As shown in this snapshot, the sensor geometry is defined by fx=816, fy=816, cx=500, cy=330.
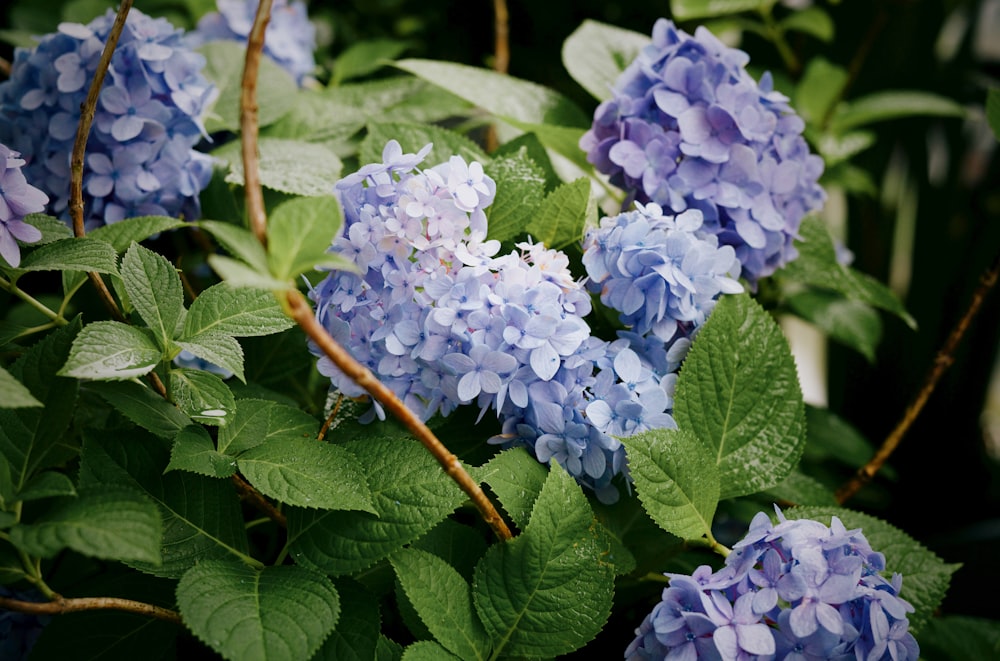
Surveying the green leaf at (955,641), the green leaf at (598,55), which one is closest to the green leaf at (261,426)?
the green leaf at (598,55)

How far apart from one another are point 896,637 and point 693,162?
352mm

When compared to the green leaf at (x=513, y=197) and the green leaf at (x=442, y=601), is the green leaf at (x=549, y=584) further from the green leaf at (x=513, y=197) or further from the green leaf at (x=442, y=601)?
the green leaf at (x=513, y=197)

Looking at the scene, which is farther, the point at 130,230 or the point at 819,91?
the point at 819,91

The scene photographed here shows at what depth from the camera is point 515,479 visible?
20.0 inches

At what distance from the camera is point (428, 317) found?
494mm

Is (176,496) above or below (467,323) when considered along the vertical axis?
below

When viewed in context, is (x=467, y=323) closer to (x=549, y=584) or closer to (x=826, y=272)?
(x=549, y=584)

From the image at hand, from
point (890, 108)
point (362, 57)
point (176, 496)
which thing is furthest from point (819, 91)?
point (176, 496)

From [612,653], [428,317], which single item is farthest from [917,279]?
[428,317]

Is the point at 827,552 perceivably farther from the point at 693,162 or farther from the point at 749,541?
the point at 693,162

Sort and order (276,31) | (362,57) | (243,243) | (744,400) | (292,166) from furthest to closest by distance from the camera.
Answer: (362,57) → (276,31) → (292,166) → (744,400) → (243,243)

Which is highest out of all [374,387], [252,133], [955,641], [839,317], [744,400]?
[252,133]

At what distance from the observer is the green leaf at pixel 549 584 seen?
19.2 inches

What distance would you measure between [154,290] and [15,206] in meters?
0.10
